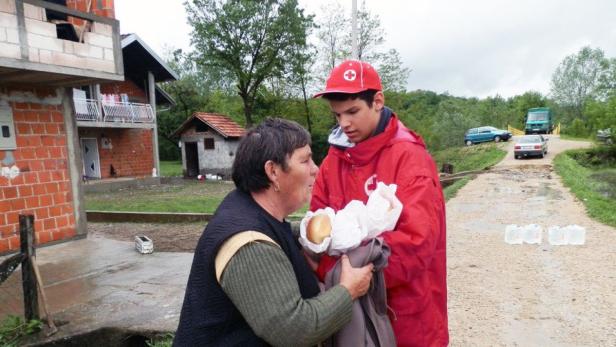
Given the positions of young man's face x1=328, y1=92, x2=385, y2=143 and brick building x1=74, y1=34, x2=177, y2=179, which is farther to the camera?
brick building x1=74, y1=34, x2=177, y2=179

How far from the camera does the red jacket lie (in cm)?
157

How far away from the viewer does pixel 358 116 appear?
185cm

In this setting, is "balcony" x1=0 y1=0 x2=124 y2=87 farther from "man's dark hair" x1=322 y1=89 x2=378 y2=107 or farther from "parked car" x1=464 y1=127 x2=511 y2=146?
"parked car" x1=464 y1=127 x2=511 y2=146

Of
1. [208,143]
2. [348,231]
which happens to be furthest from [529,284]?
[208,143]

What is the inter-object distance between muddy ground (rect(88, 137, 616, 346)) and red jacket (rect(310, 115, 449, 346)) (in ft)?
7.37

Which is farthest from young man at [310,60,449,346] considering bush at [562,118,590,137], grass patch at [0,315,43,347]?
bush at [562,118,590,137]

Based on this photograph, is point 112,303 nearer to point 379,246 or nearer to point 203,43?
point 379,246

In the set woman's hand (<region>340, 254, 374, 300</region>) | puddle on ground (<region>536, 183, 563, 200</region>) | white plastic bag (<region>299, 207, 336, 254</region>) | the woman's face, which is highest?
the woman's face

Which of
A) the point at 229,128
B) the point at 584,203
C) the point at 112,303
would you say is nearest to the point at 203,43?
the point at 229,128

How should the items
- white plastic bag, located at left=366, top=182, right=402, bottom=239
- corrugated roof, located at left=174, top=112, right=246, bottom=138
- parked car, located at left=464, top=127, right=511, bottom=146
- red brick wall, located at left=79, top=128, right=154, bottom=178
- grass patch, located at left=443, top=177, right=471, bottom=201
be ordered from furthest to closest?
parked car, located at left=464, top=127, right=511, bottom=146
corrugated roof, located at left=174, top=112, right=246, bottom=138
red brick wall, located at left=79, top=128, right=154, bottom=178
grass patch, located at left=443, top=177, right=471, bottom=201
white plastic bag, located at left=366, top=182, right=402, bottom=239

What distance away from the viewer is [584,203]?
10609mm

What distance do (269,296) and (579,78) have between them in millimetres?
62719

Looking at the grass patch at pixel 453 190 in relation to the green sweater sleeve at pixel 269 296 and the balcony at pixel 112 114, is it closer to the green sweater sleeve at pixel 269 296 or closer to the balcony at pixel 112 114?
the green sweater sleeve at pixel 269 296

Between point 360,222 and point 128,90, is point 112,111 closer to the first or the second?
point 128,90
